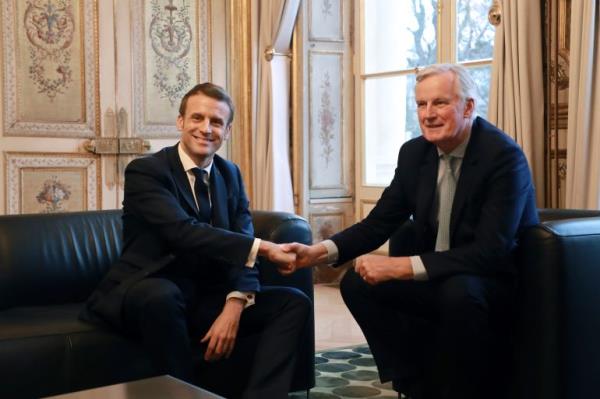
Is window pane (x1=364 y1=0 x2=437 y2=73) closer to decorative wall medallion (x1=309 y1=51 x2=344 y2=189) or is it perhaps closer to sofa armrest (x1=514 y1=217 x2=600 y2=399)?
→ decorative wall medallion (x1=309 y1=51 x2=344 y2=189)

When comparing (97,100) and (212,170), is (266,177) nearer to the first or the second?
(97,100)

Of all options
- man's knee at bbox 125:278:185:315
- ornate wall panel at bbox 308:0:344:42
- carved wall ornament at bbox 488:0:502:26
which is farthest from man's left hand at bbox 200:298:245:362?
ornate wall panel at bbox 308:0:344:42

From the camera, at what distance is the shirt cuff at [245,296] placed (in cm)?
238

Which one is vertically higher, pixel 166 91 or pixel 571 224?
pixel 166 91

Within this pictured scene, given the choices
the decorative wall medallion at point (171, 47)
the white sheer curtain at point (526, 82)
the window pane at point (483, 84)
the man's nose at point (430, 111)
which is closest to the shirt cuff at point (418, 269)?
the man's nose at point (430, 111)

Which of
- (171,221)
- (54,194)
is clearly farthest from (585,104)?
(54,194)

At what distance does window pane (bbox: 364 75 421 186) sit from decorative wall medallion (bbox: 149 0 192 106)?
1218mm

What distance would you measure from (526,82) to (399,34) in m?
1.65

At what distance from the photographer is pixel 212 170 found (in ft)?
8.52

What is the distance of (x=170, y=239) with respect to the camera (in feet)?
7.89

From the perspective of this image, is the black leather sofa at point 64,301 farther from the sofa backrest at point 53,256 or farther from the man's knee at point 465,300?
the man's knee at point 465,300

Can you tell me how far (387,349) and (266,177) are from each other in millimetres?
2839

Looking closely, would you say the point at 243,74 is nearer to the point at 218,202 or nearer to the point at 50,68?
the point at 50,68

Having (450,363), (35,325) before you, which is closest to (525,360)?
(450,363)
